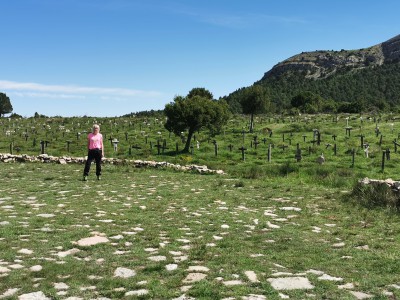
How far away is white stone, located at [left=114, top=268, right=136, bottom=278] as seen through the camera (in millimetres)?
5305

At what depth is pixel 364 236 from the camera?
25.7 ft

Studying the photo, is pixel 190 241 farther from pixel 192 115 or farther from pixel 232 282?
pixel 192 115

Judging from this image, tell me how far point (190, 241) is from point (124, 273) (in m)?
1.97

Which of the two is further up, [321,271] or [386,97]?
[386,97]

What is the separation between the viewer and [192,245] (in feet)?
22.6

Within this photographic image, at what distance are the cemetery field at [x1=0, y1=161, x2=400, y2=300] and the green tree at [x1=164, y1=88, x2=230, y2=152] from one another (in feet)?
81.7

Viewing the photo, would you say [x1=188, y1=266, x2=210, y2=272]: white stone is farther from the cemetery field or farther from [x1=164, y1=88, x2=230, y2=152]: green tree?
[x1=164, y1=88, x2=230, y2=152]: green tree

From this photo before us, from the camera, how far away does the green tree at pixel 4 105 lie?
103 m

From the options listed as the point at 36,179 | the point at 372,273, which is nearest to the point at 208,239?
the point at 372,273

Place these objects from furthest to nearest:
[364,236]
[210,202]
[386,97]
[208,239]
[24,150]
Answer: [386,97]
[24,150]
[210,202]
[364,236]
[208,239]

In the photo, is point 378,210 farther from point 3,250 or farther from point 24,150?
point 24,150

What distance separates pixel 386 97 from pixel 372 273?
426 feet

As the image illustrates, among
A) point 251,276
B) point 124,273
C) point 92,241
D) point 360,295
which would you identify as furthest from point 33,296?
point 360,295

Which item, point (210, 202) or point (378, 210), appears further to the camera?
point (210, 202)
